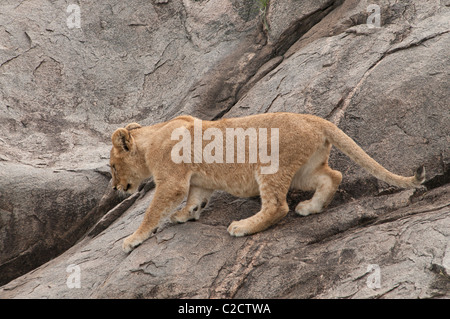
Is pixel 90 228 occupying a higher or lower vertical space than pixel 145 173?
lower

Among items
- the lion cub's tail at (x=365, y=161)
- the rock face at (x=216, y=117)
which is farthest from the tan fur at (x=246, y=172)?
the rock face at (x=216, y=117)

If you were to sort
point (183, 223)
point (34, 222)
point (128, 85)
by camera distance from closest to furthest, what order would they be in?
point (183, 223) → point (34, 222) → point (128, 85)

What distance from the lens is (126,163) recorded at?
280 inches

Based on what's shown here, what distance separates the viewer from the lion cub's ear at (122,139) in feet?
22.8

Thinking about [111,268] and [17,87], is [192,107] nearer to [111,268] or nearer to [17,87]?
[17,87]

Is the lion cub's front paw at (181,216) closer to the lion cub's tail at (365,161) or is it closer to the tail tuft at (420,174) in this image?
the lion cub's tail at (365,161)

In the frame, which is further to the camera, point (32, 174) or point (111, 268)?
point (32, 174)

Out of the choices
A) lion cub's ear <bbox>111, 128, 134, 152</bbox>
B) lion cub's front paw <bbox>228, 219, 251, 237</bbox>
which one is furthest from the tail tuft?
lion cub's ear <bbox>111, 128, 134, 152</bbox>

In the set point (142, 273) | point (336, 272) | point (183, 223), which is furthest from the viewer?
point (183, 223)

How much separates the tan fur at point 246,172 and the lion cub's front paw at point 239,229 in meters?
0.01

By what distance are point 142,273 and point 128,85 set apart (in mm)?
4963

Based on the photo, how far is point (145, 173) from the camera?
7184mm

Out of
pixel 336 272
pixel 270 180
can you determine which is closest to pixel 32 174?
pixel 270 180

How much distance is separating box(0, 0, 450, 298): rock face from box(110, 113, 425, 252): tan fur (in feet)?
0.69
